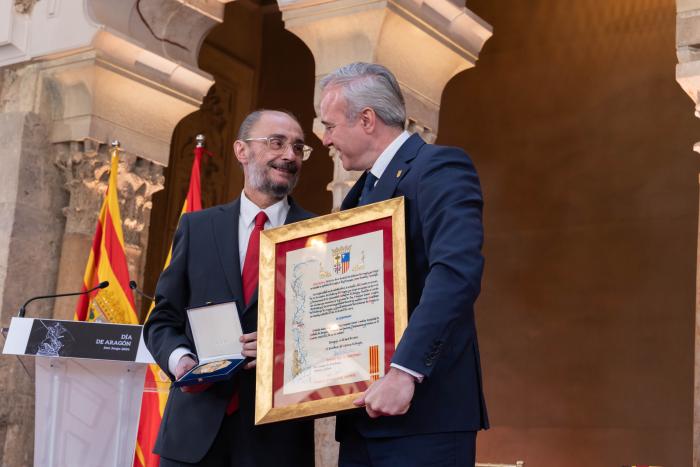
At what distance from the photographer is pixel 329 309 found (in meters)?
2.58

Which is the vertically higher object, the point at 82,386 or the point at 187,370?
the point at 82,386

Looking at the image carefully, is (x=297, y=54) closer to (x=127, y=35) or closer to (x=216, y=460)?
(x=127, y=35)

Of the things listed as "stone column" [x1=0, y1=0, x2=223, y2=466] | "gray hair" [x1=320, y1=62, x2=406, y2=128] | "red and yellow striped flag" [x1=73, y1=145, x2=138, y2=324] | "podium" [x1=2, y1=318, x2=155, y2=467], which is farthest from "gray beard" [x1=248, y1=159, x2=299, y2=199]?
"stone column" [x1=0, y1=0, x2=223, y2=466]

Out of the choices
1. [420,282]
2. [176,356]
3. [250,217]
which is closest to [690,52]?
[250,217]

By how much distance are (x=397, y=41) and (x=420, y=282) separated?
124 inches

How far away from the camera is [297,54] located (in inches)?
397

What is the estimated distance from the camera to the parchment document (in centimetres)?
249

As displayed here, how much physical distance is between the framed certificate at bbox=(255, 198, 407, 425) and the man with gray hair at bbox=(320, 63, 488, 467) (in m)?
0.07

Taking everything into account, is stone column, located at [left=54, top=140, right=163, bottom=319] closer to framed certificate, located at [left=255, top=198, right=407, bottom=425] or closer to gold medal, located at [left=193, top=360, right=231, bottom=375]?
gold medal, located at [left=193, top=360, right=231, bottom=375]

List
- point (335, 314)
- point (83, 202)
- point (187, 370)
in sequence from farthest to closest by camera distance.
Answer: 1. point (83, 202)
2. point (187, 370)
3. point (335, 314)

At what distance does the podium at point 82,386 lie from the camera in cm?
439

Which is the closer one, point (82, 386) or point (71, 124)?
point (82, 386)

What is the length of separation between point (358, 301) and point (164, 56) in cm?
424

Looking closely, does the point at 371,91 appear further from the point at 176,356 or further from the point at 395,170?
the point at 176,356
